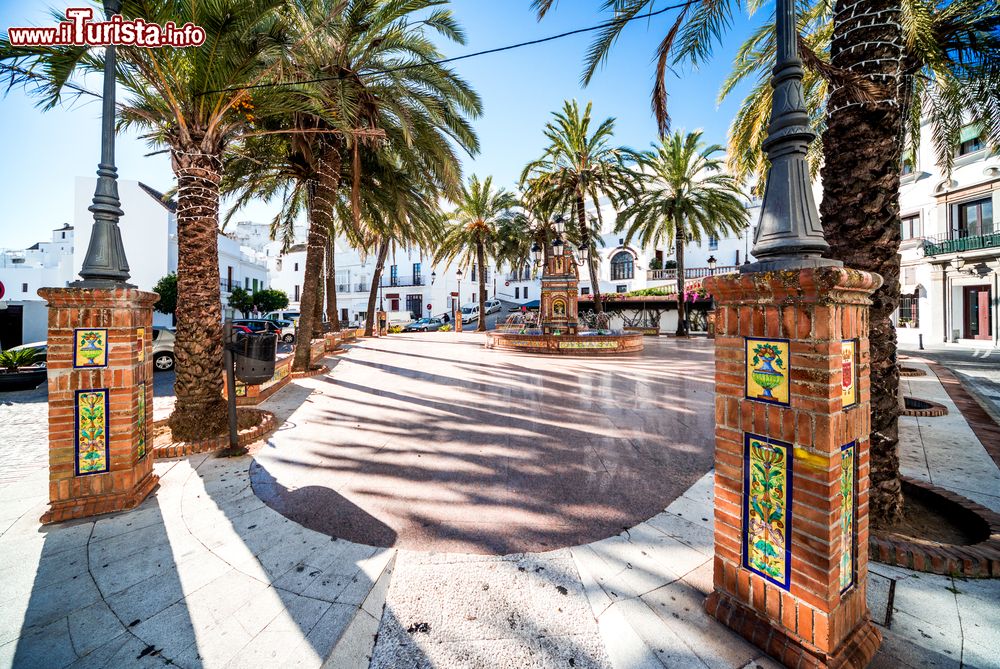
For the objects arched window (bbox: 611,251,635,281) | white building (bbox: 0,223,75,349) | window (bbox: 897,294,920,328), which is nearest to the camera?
white building (bbox: 0,223,75,349)

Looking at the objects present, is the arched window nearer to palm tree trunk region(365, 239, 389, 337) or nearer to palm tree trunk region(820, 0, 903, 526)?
palm tree trunk region(365, 239, 389, 337)

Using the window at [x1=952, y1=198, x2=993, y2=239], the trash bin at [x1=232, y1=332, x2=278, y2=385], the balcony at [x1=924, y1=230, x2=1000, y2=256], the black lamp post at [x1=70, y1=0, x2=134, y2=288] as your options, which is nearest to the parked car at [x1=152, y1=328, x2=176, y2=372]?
the trash bin at [x1=232, y1=332, x2=278, y2=385]

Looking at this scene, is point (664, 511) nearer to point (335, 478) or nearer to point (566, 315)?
point (335, 478)

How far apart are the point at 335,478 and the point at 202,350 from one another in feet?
9.41

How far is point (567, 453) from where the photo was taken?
491 centimetres

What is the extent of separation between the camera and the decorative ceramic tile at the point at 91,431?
3473 mm

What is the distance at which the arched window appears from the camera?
152 ft

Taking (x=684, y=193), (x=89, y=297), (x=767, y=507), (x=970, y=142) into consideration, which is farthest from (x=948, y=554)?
(x=970, y=142)

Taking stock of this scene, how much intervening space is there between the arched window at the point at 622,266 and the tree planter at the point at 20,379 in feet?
148

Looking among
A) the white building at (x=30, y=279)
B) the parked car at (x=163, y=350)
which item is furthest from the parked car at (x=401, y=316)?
the parked car at (x=163, y=350)

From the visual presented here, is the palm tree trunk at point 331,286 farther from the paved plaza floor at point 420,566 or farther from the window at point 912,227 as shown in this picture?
the window at point 912,227

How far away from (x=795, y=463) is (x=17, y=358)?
50.9ft

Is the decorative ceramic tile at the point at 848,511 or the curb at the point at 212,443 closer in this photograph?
the decorative ceramic tile at the point at 848,511

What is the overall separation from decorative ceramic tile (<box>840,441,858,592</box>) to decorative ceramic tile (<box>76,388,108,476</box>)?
5.34 m
